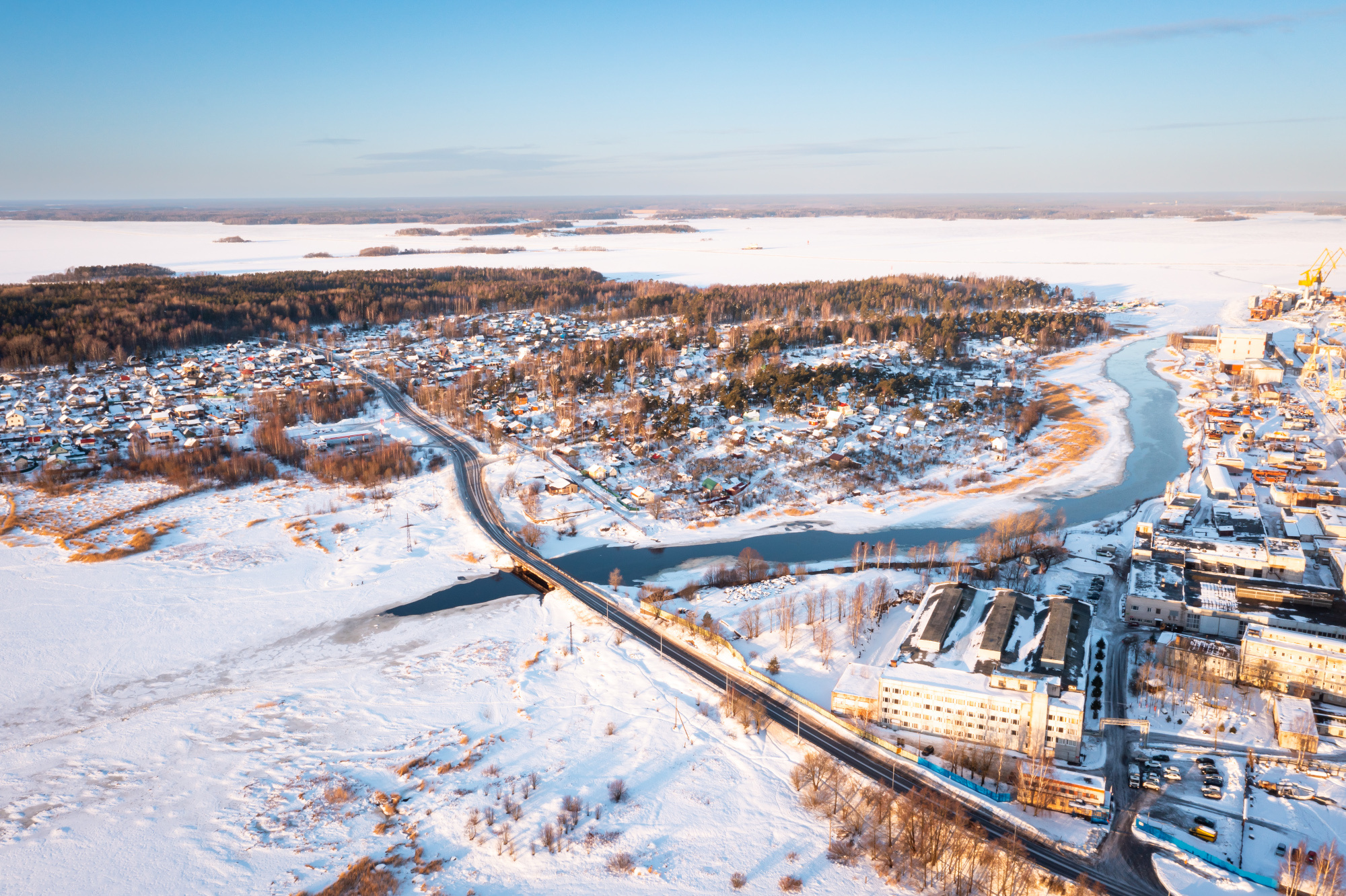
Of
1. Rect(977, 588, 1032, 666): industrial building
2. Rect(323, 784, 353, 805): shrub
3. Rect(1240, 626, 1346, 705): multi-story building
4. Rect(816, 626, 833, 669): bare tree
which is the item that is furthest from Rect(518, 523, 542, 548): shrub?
Rect(1240, 626, 1346, 705): multi-story building

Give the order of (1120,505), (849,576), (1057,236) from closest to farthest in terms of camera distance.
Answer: (849,576)
(1120,505)
(1057,236)

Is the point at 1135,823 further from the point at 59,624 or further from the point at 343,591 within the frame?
the point at 59,624

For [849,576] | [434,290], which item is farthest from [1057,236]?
[849,576]

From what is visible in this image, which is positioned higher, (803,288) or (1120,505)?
(803,288)

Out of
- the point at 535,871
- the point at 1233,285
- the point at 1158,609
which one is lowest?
the point at 535,871

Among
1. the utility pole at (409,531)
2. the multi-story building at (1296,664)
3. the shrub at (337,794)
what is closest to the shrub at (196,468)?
the utility pole at (409,531)

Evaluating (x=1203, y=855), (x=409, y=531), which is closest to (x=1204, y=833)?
(x=1203, y=855)
